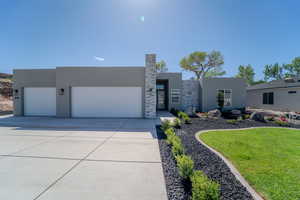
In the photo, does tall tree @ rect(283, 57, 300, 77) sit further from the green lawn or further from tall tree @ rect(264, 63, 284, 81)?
the green lawn

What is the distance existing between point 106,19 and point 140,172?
9608 millimetres

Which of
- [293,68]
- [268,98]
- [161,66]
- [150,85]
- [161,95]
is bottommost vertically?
[268,98]

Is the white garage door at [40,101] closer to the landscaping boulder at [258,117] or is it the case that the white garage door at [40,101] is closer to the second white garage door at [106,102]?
the second white garage door at [106,102]

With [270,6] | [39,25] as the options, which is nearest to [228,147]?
[270,6]

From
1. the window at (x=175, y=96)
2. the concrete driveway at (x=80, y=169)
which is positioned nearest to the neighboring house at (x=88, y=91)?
the window at (x=175, y=96)

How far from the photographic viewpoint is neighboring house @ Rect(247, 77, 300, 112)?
1329 centimetres

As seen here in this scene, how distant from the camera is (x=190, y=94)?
45.4ft

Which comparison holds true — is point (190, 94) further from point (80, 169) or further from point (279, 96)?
point (80, 169)

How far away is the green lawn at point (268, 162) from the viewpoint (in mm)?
2270

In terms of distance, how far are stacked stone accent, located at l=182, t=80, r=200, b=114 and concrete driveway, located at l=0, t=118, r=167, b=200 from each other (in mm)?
9628

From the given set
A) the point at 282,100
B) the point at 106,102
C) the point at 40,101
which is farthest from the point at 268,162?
the point at 282,100

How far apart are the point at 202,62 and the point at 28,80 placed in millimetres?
25725

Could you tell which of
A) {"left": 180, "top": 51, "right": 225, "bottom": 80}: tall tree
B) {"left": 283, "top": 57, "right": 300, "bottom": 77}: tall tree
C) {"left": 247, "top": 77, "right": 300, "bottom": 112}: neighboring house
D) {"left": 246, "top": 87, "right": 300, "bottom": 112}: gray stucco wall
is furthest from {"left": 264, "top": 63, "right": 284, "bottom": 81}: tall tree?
{"left": 246, "top": 87, "right": 300, "bottom": 112}: gray stucco wall

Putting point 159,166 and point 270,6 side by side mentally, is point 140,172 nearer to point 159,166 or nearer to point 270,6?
point 159,166
